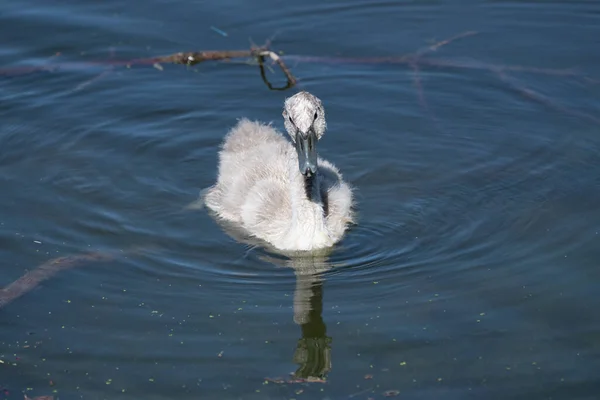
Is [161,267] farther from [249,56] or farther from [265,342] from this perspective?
[249,56]

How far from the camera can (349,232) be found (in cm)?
807

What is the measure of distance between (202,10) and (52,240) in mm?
4728

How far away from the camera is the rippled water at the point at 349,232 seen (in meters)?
6.26

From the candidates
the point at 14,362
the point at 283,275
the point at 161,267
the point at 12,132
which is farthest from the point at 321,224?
the point at 12,132

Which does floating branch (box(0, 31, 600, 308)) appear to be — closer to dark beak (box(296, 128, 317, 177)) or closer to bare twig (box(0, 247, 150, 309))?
dark beak (box(296, 128, 317, 177))

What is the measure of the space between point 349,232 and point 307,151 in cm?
103

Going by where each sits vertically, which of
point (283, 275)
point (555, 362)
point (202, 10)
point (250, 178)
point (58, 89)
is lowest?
point (555, 362)

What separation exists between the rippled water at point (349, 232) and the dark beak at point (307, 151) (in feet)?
2.41

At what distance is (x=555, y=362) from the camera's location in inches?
242

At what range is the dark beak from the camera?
23.8 ft

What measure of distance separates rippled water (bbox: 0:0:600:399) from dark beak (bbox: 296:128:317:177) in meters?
0.73

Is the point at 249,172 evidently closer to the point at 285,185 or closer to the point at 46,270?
the point at 285,185

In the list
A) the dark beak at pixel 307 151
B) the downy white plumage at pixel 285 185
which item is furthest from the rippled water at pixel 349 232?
the dark beak at pixel 307 151

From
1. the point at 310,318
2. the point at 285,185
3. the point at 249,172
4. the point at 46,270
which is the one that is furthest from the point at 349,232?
the point at 46,270
